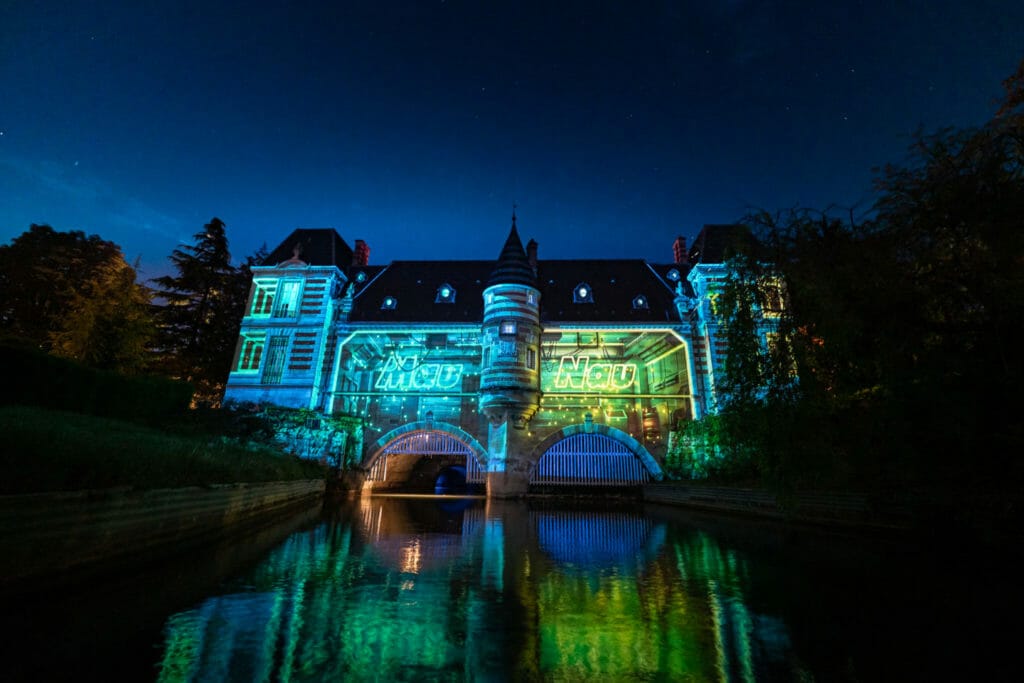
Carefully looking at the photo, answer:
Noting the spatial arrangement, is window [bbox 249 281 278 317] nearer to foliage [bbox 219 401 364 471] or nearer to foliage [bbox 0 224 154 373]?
foliage [bbox 0 224 154 373]

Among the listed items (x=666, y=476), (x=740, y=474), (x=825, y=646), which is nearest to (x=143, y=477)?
(x=825, y=646)

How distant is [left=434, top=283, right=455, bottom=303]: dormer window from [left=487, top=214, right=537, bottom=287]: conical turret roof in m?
4.35

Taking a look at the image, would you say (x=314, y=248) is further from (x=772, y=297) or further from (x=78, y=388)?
(x=772, y=297)

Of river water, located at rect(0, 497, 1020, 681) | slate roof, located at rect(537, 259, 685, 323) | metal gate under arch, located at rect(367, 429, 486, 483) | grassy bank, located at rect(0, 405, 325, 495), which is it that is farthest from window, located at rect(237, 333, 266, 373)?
river water, located at rect(0, 497, 1020, 681)

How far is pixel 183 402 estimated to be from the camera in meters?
20.3

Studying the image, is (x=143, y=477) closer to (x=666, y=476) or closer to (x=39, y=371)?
(x=39, y=371)

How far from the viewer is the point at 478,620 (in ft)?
15.8

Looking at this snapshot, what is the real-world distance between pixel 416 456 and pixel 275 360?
1198cm

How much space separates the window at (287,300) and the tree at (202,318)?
8.01 m

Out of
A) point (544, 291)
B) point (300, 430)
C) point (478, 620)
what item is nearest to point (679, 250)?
point (544, 291)

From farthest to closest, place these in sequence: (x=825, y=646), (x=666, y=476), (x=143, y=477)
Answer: (x=666, y=476)
(x=143, y=477)
(x=825, y=646)

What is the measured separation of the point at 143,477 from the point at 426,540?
5401 millimetres

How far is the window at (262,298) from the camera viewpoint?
26375 mm

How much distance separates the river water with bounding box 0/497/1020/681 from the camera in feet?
11.8
